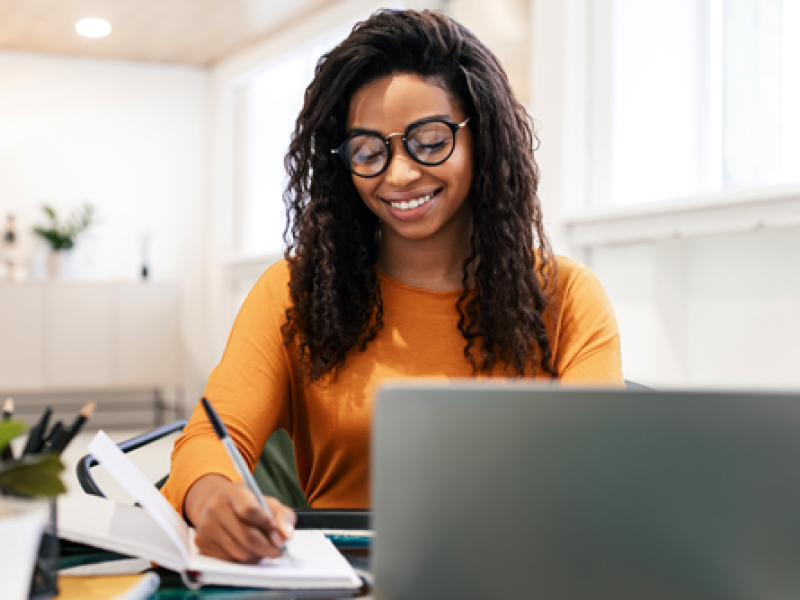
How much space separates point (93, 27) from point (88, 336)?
81.3 inches

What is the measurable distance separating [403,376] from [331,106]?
483 millimetres

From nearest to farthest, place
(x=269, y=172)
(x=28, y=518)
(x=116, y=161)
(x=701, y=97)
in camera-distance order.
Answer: (x=28, y=518)
(x=701, y=97)
(x=269, y=172)
(x=116, y=161)

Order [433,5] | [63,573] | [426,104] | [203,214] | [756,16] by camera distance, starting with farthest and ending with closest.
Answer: [203,214]
[433,5]
[756,16]
[426,104]
[63,573]

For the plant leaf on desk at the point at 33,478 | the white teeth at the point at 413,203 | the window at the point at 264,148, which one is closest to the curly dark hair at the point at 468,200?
the white teeth at the point at 413,203

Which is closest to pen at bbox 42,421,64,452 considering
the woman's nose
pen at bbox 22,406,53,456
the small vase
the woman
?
pen at bbox 22,406,53,456

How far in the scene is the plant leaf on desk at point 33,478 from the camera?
555mm

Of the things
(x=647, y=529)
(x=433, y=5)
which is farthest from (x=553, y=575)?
(x=433, y=5)

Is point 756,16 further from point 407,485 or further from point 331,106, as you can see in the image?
point 407,485

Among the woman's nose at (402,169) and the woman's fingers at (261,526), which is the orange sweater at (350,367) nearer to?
the woman's nose at (402,169)

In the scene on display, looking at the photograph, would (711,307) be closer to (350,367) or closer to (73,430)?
(350,367)

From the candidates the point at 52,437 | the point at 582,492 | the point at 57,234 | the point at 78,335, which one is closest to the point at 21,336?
the point at 78,335

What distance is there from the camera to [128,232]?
19.5ft

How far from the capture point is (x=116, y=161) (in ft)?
19.3

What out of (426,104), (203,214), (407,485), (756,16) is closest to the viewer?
(407,485)
